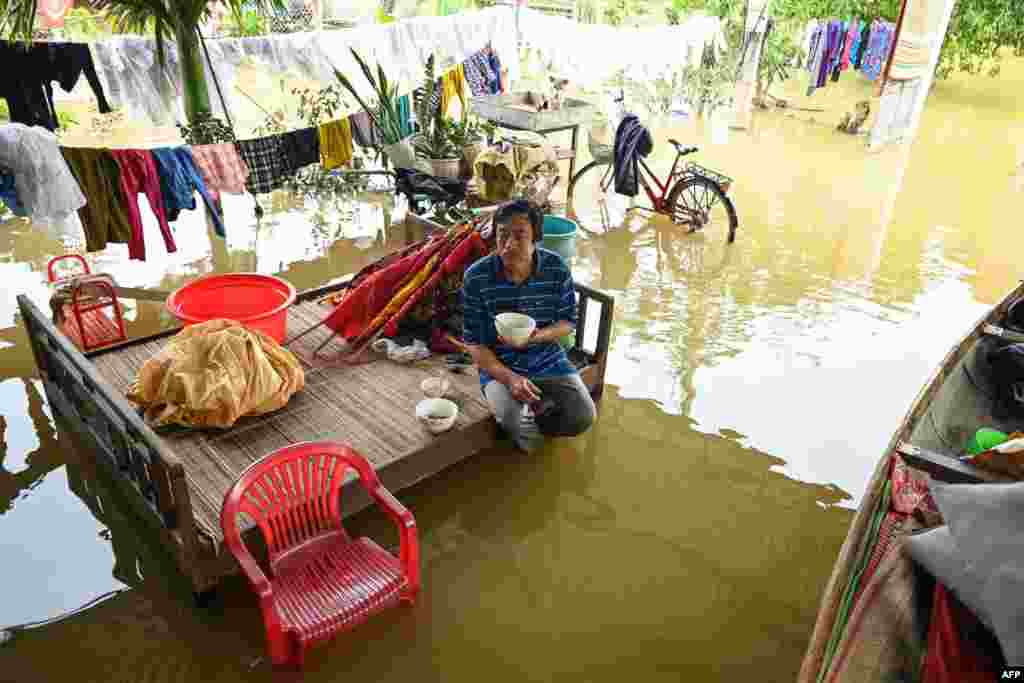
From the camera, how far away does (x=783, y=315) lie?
5.42 meters

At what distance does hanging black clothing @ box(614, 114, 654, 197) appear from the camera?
256 inches

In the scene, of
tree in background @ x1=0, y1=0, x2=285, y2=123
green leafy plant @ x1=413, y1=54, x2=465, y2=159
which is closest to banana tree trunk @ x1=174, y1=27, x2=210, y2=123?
tree in background @ x1=0, y1=0, x2=285, y2=123

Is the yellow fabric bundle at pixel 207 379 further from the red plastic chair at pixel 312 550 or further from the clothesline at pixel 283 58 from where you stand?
the clothesline at pixel 283 58

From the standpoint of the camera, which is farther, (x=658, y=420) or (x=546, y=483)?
(x=658, y=420)

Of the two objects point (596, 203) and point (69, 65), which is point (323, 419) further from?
point (596, 203)

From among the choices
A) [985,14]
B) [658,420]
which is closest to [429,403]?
[658,420]

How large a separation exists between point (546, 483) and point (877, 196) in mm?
6770

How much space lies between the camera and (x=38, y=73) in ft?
16.4

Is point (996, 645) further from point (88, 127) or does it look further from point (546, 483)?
point (88, 127)

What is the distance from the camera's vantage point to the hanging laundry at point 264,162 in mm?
5270

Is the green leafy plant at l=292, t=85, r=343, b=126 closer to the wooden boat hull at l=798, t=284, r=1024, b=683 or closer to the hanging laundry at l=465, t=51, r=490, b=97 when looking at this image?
the hanging laundry at l=465, t=51, r=490, b=97

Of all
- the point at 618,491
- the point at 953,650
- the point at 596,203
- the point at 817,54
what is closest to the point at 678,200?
the point at 596,203

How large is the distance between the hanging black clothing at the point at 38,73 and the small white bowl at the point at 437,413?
394 centimetres

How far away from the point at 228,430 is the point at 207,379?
0.28 meters
